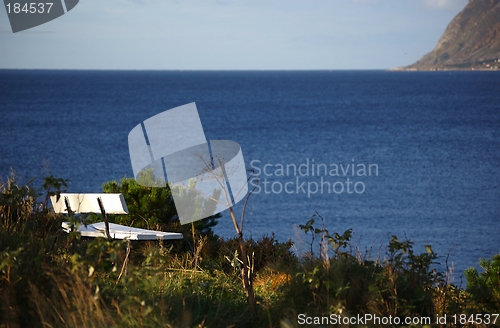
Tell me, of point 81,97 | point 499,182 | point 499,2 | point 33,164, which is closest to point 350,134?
point 499,182

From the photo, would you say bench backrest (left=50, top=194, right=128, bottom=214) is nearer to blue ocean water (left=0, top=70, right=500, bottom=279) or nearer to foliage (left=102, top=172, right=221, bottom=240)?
blue ocean water (left=0, top=70, right=500, bottom=279)

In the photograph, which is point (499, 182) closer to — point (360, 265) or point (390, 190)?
point (390, 190)

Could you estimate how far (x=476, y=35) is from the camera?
12900cm

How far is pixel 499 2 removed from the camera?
407 feet

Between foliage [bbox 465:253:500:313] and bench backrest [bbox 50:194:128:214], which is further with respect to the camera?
bench backrest [bbox 50:194:128:214]

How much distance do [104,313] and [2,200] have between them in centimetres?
131
